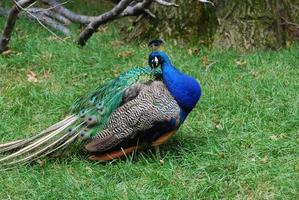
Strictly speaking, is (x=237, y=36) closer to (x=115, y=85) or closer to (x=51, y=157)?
(x=115, y=85)

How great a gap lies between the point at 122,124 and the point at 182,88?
47 centimetres

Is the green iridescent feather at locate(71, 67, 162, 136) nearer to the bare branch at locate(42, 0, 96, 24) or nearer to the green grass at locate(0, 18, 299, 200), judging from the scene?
the green grass at locate(0, 18, 299, 200)

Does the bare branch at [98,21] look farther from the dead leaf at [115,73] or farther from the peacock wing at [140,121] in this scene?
the peacock wing at [140,121]

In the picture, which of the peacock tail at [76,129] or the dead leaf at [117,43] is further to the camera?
the dead leaf at [117,43]

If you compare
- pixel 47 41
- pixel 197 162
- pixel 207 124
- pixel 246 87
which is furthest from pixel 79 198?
pixel 47 41

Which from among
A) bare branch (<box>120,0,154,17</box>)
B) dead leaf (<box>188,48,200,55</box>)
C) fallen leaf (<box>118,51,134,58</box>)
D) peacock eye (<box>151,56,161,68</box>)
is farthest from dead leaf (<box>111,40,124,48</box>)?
peacock eye (<box>151,56,161,68</box>)

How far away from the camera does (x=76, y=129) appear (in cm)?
430

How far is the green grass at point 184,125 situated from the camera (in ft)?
12.8

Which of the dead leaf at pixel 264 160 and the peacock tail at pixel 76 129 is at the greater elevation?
the peacock tail at pixel 76 129

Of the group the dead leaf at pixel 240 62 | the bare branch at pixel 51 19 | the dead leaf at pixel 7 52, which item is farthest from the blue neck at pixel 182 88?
the bare branch at pixel 51 19

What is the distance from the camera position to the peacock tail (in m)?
4.23

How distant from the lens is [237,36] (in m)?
7.01

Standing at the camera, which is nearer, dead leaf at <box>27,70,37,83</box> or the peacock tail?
the peacock tail

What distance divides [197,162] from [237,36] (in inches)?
120
